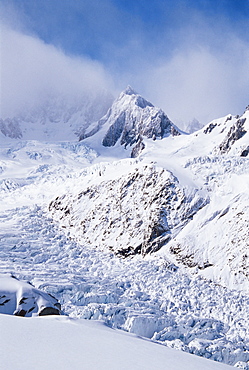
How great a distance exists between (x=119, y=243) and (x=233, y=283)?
46.2 ft

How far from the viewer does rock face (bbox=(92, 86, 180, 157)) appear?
112m

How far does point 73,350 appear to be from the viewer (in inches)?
362

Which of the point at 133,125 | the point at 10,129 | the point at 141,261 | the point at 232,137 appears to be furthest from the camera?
the point at 10,129

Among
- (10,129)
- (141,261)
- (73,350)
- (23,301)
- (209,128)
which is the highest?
(10,129)

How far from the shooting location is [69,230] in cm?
4328

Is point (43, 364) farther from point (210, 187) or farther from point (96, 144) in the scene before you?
point (96, 144)

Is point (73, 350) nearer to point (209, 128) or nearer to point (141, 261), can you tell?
point (141, 261)

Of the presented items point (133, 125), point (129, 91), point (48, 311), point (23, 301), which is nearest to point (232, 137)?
point (133, 125)

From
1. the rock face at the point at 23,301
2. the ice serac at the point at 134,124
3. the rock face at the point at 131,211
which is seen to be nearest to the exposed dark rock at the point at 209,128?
the ice serac at the point at 134,124

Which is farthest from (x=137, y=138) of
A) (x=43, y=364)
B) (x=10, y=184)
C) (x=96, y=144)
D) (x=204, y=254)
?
(x=43, y=364)

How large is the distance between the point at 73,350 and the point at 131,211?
108 ft

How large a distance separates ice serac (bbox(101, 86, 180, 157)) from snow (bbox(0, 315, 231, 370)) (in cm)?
9175

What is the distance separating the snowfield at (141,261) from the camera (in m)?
11.2

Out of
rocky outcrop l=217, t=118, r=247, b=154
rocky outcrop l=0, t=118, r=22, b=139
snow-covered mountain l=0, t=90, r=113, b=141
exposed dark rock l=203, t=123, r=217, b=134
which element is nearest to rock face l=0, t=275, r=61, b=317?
rocky outcrop l=217, t=118, r=247, b=154
